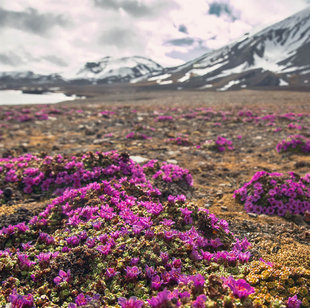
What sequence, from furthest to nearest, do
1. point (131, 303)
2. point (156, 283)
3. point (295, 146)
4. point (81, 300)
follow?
point (295, 146) < point (156, 283) < point (81, 300) < point (131, 303)

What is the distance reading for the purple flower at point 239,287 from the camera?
10.1 feet

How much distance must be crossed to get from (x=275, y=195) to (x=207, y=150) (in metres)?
5.95

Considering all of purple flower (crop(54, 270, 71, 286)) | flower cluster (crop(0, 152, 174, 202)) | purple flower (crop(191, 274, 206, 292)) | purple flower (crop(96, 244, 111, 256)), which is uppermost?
flower cluster (crop(0, 152, 174, 202))

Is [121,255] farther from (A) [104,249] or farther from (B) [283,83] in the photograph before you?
(B) [283,83]

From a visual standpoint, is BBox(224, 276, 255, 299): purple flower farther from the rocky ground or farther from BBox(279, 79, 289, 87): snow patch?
BBox(279, 79, 289, 87): snow patch

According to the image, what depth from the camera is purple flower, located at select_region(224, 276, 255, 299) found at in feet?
10.1

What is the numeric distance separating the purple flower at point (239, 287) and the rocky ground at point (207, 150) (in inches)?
45.8

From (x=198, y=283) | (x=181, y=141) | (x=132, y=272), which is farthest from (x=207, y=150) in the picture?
(x=198, y=283)

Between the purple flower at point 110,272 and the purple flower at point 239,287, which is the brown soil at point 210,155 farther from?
the purple flower at point 110,272

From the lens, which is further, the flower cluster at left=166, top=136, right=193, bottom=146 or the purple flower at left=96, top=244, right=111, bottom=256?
the flower cluster at left=166, top=136, right=193, bottom=146

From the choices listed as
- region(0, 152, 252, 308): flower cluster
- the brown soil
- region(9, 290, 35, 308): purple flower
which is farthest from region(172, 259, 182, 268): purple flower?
region(9, 290, 35, 308): purple flower

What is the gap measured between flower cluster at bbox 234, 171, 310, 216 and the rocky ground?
0.79ft

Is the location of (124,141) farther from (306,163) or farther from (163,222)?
(163,222)

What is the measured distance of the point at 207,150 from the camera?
12.2 metres
